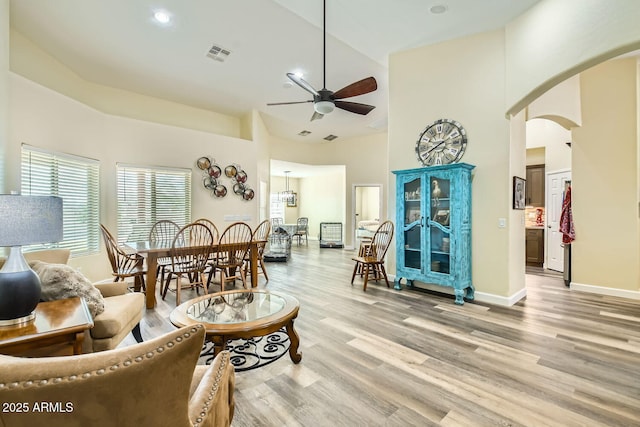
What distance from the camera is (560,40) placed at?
2.95 metres

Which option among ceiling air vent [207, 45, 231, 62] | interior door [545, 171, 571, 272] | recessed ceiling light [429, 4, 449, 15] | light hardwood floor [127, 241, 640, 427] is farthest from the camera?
interior door [545, 171, 571, 272]

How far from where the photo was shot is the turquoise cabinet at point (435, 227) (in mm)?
3934

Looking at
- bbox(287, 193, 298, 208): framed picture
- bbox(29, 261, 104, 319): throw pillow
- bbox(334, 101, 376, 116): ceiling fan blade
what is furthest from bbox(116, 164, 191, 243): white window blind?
bbox(287, 193, 298, 208): framed picture

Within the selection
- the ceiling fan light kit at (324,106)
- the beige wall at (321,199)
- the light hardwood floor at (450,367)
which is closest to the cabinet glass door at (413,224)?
the light hardwood floor at (450,367)

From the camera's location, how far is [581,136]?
4.63 meters

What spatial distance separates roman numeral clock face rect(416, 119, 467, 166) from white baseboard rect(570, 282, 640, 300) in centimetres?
283

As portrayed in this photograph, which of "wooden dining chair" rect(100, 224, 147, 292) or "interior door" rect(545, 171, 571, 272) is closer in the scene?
"wooden dining chair" rect(100, 224, 147, 292)

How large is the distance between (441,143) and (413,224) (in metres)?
1.24

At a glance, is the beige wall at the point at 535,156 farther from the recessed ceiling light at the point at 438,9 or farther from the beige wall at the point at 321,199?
the beige wall at the point at 321,199

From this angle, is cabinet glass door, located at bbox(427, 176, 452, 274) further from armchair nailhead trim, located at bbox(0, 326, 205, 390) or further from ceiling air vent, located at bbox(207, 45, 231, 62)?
armchair nailhead trim, located at bbox(0, 326, 205, 390)

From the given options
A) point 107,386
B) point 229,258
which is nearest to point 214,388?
point 107,386

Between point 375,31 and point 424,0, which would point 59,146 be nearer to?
point 375,31

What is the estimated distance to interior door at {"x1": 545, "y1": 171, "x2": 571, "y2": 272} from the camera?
5.93 metres

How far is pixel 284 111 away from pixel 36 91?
4.45m
